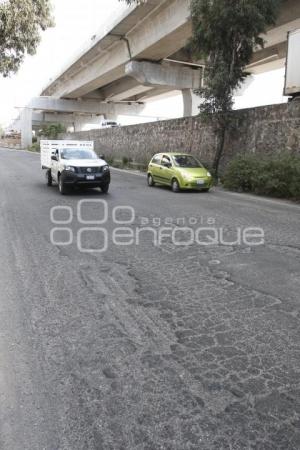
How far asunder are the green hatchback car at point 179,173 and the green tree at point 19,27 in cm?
753

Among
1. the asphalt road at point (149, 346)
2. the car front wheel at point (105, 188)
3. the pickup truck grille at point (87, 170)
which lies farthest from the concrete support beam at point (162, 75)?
the asphalt road at point (149, 346)

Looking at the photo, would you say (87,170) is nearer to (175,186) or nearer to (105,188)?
(105,188)

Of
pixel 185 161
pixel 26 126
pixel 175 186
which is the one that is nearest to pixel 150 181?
pixel 185 161

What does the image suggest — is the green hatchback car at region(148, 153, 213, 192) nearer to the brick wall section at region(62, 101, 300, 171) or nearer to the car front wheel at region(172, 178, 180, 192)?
the car front wheel at region(172, 178, 180, 192)

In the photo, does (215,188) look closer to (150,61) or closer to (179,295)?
(179,295)

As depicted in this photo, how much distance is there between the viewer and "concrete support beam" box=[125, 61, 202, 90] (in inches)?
1172

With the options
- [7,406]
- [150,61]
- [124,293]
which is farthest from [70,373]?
[150,61]

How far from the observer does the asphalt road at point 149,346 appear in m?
2.74

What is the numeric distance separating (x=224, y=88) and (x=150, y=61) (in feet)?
43.7

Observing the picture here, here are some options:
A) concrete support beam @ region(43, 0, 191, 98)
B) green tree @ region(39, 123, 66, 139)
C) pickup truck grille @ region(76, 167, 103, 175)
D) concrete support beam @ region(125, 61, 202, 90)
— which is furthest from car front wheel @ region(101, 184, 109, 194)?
green tree @ region(39, 123, 66, 139)

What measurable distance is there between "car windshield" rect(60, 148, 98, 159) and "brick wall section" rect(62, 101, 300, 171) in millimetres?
7450

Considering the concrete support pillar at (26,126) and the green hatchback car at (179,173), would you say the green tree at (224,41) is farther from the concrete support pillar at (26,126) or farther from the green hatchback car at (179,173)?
the concrete support pillar at (26,126)

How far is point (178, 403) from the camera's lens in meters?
2.99

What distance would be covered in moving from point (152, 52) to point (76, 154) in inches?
606
